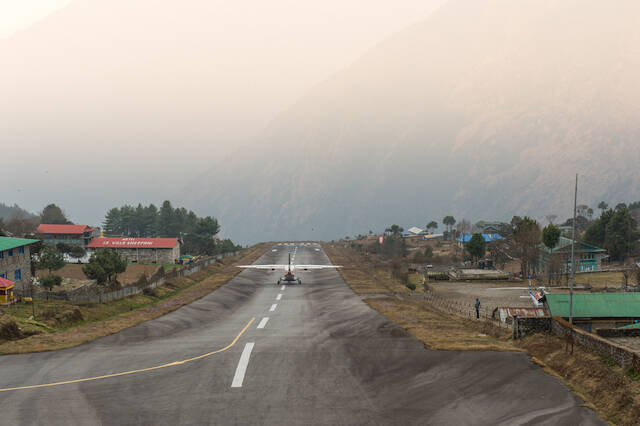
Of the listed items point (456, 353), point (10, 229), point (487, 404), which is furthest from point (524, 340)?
point (10, 229)

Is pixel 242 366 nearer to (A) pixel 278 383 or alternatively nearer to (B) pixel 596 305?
(A) pixel 278 383

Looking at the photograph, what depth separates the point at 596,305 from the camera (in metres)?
37.8

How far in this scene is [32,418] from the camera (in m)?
18.2

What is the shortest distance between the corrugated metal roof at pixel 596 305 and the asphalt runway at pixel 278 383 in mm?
12434

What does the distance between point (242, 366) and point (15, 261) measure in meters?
56.9

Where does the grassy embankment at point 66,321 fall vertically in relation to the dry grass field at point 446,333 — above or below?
below

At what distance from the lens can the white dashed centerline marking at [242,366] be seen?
2191 centimetres

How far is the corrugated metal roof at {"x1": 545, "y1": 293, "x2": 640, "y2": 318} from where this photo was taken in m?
36.5

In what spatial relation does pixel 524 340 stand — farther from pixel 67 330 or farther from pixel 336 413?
pixel 67 330

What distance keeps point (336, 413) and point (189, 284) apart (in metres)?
69.1

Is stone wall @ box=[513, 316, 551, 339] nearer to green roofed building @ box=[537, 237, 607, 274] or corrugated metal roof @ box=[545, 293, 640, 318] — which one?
corrugated metal roof @ box=[545, 293, 640, 318]

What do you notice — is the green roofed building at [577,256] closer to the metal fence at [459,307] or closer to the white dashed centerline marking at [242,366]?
the metal fence at [459,307]

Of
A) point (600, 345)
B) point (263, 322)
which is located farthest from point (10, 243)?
point (600, 345)

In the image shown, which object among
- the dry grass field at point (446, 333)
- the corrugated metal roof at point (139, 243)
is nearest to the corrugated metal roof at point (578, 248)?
the dry grass field at point (446, 333)
